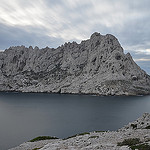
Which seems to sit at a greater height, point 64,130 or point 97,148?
point 97,148

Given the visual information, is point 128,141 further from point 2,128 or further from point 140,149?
point 2,128

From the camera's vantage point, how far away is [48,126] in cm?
7944

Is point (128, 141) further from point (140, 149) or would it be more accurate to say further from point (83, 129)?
point (83, 129)

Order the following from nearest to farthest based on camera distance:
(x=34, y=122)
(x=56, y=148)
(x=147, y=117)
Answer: (x=56, y=148) → (x=147, y=117) → (x=34, y=122)

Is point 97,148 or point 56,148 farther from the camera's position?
point 56,148

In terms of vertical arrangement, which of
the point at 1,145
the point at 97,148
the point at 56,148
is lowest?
the point at 1,145

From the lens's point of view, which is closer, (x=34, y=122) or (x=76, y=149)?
(x=76, y=149)

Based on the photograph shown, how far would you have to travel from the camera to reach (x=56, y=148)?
26.8 metres

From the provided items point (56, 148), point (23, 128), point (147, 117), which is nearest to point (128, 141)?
point (56, 148)

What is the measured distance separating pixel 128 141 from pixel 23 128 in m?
63.1

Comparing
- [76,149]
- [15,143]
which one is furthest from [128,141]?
[15,143]

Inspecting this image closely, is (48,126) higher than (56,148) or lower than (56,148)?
lower

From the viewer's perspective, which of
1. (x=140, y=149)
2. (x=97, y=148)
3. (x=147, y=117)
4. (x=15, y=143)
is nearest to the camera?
(x=140, y=149)

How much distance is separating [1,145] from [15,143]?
4564 millimetres
